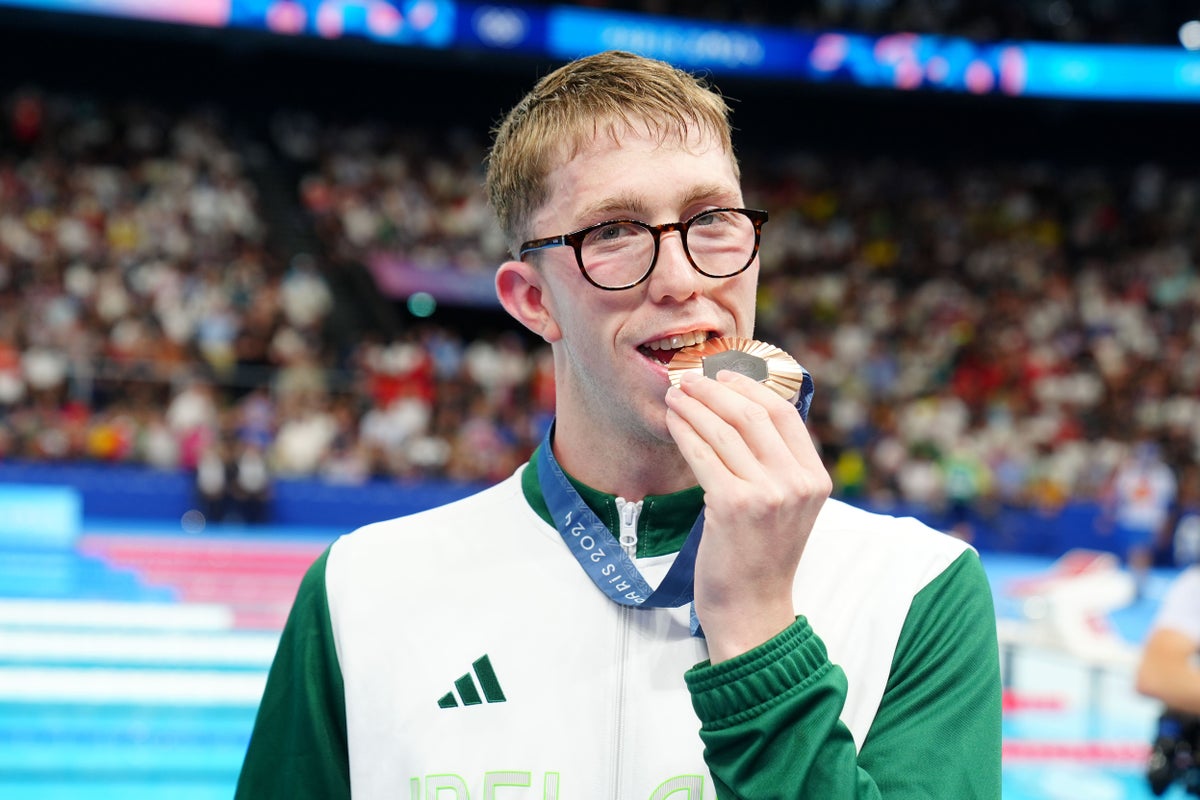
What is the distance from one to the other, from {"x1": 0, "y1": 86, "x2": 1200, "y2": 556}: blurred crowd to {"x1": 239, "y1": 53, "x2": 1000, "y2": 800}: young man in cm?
1242

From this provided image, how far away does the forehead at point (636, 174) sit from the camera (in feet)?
5.63

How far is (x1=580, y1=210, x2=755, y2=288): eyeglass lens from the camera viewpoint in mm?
1720

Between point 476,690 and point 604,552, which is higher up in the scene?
point 604,552

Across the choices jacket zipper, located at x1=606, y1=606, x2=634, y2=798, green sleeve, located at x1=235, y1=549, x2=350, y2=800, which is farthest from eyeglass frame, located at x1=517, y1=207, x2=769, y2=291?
green sleeve, located at x1=235, y1=549, x2=350, y2=800

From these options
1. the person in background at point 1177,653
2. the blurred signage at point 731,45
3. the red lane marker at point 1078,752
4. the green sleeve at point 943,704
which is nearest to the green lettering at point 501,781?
the green sleeve at point 943,704

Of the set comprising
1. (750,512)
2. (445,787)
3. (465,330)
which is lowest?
(445,787)

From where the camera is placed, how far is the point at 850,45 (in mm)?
20156

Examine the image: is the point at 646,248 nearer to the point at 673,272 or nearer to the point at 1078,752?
the point at 673,272

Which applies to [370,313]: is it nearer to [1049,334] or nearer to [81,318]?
[81,318]

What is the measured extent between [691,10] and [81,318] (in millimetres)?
11519

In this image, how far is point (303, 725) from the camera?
1792mm

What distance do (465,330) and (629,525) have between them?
18213 millimetres

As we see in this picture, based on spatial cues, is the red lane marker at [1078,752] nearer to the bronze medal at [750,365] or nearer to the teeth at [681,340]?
the teeth at [681,340]

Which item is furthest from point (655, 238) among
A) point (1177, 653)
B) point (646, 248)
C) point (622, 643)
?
point (1177, 653)
